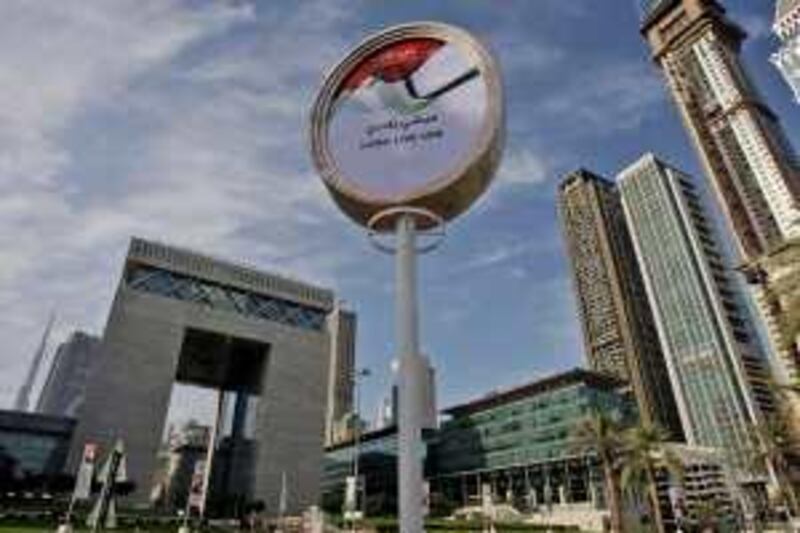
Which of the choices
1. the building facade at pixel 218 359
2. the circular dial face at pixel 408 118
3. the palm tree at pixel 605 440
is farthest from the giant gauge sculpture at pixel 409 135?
the building facade at pixel 218 359

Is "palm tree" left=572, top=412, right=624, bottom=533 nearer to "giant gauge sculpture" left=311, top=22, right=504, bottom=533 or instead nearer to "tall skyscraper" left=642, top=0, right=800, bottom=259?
"giant gauge sculpture" left=311, top=22, right=504, bottom=533

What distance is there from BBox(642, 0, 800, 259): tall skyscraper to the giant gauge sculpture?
162419 millimetres

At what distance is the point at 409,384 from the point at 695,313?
586 ft

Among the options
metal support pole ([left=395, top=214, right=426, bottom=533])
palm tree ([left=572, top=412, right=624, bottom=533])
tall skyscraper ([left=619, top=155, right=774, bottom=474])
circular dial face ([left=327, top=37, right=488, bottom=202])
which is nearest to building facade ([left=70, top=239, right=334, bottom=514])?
palm tree ([left=572, top=412, right=624, bottom=533])

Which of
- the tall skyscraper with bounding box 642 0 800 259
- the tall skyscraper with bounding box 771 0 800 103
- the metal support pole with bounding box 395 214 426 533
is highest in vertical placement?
the tall skyscraper with bounding box 642 0 800 259

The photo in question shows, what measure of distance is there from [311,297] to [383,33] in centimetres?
9504

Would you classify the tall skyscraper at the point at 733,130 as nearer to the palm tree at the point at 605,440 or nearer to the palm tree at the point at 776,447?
the palm tree at the point at 776,447

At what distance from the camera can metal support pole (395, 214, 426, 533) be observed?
13266mm

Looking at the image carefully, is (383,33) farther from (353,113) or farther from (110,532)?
(110,532)

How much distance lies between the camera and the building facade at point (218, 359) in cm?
8675

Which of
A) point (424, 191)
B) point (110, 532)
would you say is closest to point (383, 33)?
point (424, 191)

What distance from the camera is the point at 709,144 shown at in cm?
18350

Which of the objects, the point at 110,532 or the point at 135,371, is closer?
the point at 110,532

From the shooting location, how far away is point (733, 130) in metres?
178
